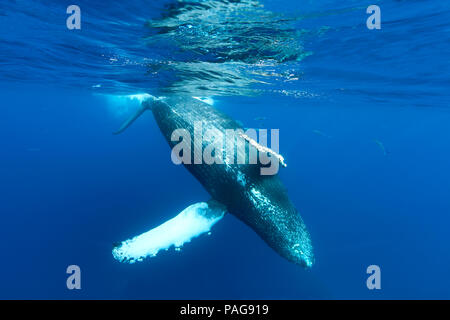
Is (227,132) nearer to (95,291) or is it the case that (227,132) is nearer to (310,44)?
(310,44)

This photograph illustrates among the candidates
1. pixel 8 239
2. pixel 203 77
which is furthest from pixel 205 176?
pixel 8 239

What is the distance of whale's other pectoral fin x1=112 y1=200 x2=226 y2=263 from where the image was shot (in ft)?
19.5

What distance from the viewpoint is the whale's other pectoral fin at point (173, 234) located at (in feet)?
19.5

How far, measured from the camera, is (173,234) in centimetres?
633
